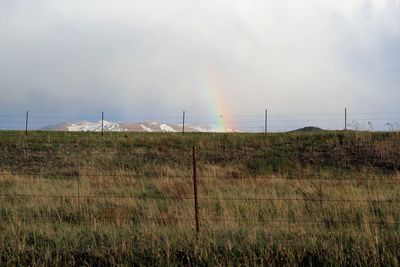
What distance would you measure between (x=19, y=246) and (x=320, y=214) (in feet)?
20.7

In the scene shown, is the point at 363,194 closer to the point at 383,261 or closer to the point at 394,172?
the point at 383,261

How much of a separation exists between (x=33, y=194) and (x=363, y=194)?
9.13 metres

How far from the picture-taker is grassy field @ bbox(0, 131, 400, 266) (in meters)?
7.06


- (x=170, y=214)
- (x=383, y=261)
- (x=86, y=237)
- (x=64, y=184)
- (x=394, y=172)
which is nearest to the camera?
(x=383, y=261)

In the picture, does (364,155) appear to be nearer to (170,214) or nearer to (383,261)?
(170,214)

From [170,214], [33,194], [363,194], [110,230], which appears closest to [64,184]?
[33,194]

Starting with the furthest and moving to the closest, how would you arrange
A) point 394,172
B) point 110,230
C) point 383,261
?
1. point 394,172
2. point 110,230
3. point 383,261

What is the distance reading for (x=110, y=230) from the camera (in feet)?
28.0

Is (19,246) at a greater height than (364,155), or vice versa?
(364,155)

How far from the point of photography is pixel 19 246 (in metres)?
7.31

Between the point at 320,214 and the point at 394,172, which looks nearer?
the point at 320,214

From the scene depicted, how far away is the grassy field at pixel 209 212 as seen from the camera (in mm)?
7059

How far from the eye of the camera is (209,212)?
427 inches

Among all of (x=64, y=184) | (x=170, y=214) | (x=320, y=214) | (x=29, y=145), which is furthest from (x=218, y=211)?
(x=29, y=145)
